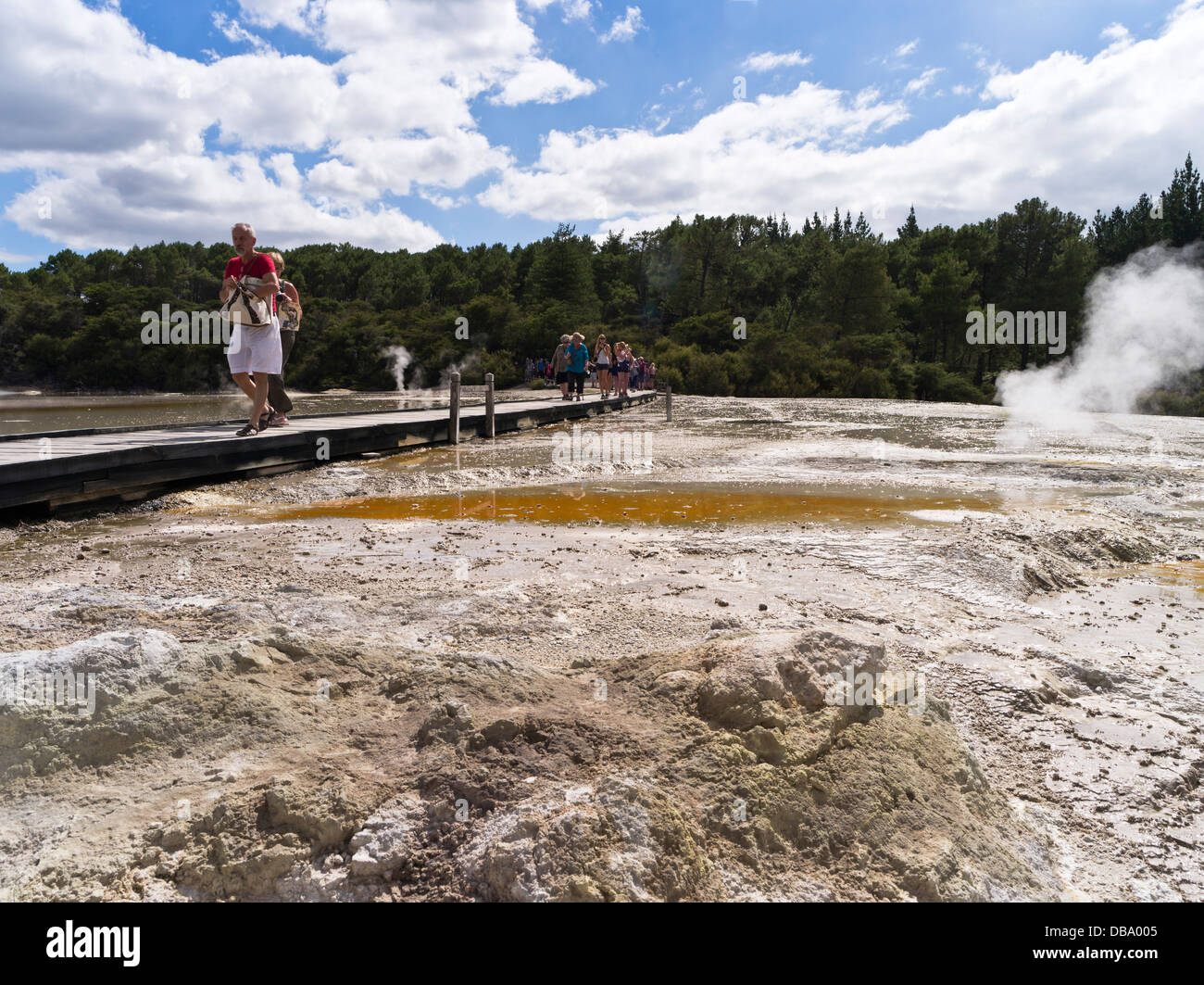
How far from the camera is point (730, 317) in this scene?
54344 millimetres

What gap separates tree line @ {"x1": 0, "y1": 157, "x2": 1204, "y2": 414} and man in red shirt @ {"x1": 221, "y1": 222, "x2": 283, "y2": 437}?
35.7 metres

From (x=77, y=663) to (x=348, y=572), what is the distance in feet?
9.36

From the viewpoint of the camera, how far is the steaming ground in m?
2.08

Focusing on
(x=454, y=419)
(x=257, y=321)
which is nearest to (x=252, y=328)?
(x=257, y=321)

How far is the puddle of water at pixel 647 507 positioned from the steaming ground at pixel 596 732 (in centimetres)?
202

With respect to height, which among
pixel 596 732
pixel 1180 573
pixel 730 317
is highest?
pixel 730 317

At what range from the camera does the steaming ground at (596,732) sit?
2084mm

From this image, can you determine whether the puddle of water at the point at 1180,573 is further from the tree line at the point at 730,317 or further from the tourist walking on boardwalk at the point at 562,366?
the tree line at the point at 730,317

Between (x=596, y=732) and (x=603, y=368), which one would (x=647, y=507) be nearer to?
(x=596, y=732)

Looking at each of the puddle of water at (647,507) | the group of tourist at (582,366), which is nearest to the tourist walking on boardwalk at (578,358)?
the group of tourist at (582,366)

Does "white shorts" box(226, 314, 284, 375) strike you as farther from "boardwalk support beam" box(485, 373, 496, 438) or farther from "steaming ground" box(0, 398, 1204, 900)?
"boardwalk support beam" box(485, 373, 496, 438)

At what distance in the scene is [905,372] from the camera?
4716 centimetres

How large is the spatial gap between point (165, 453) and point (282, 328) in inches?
92.6
